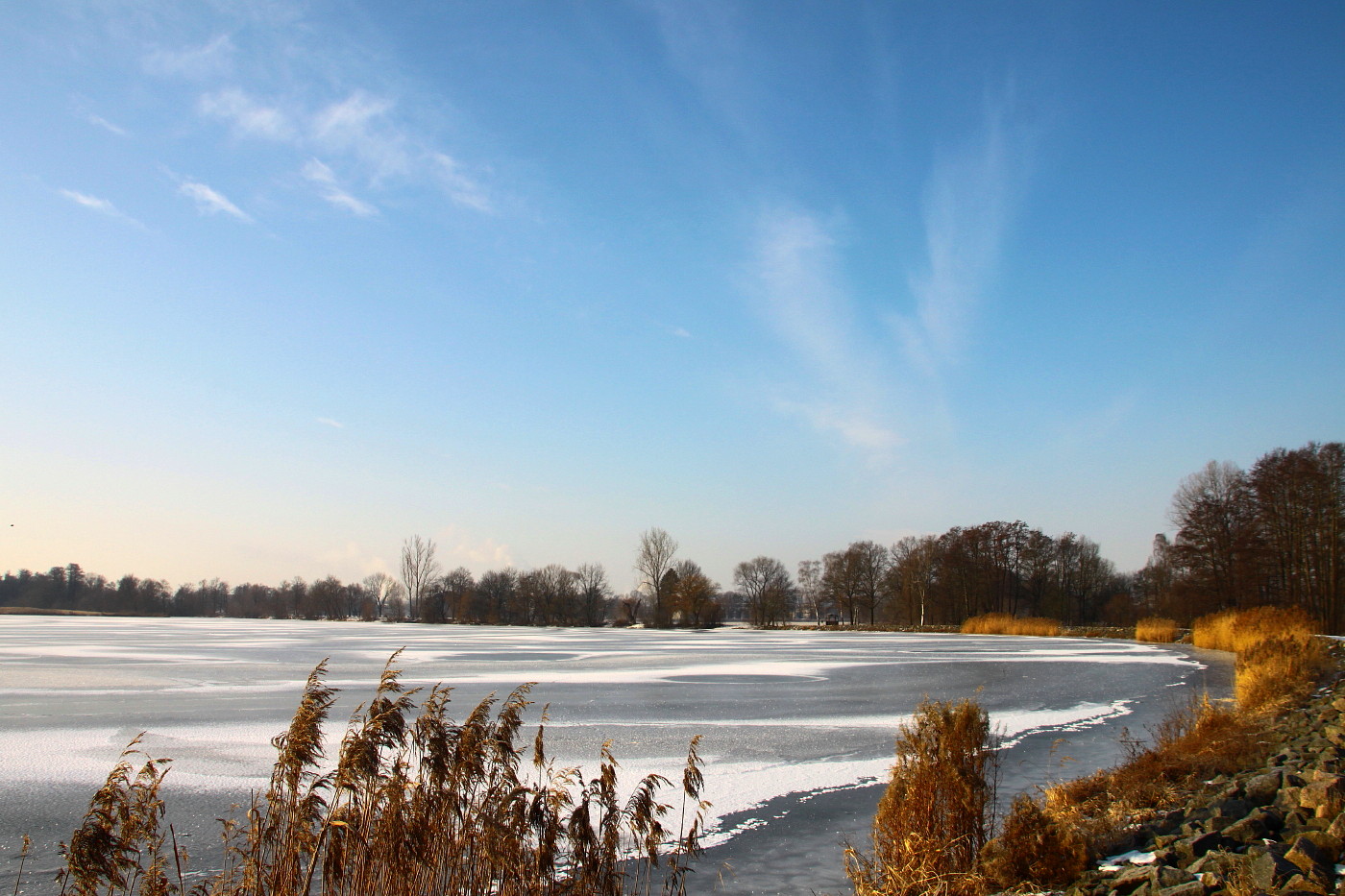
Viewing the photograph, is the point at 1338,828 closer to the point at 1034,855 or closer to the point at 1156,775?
the point at 1034,855

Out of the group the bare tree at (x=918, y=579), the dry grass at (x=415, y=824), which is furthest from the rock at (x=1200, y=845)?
the bare tree at (x=918, y=579)

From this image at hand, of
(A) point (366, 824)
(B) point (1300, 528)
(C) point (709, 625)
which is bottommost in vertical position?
(C) point (709, 625)

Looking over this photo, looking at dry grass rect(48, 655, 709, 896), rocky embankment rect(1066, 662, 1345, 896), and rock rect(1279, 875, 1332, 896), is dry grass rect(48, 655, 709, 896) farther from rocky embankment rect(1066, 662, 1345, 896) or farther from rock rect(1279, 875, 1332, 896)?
rock rect(1279, 875, 1332, 896)

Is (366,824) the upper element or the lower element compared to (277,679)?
upper

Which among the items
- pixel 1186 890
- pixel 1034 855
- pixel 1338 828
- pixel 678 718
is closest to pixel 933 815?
pixel 1034 855

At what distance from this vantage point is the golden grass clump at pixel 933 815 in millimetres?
5112

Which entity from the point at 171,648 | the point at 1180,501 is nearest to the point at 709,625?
the point at 1180,501

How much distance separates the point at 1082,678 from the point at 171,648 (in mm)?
28586

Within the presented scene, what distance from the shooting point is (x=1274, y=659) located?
1572 centimetres

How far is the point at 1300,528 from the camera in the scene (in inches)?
1570

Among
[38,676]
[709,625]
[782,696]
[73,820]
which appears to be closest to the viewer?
[73,820]

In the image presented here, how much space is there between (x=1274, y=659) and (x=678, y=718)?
1222 centimetres

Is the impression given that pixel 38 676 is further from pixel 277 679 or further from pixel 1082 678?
pixel 1082 678

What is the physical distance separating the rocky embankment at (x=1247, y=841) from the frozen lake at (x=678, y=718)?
1.78 metres
